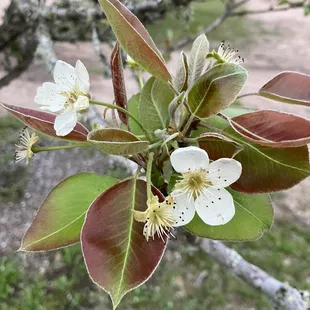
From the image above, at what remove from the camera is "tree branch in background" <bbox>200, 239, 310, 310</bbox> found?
0.92 meters

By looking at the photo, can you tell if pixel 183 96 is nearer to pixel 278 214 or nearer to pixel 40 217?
pixel 40 217

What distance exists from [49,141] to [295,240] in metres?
1.07

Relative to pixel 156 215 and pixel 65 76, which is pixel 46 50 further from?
pixel 156 215

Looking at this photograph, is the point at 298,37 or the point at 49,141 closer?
the point at 49,141

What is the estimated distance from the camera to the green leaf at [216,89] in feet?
1.65

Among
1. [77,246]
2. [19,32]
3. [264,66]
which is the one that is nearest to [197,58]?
[19,32]

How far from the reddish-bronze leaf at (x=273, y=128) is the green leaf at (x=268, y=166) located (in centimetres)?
→ 2

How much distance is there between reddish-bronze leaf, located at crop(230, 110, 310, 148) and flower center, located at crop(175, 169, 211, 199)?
6 cm

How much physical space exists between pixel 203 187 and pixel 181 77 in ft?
0.45

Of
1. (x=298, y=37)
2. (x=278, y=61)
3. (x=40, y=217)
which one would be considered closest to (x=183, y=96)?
(x=40, y=217)

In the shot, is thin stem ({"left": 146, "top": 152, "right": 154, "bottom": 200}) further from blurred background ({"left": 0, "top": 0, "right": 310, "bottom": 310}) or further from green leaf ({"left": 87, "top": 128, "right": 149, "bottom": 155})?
blurred background ({"left": 0, "top": 0, "right": 310, "bottom": 310})

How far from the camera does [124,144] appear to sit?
1.64 feet

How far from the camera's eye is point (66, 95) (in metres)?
0.57

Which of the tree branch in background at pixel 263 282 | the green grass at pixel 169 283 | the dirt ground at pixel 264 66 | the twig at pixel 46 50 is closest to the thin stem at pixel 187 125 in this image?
the tree branch in background at pixel 263 282
